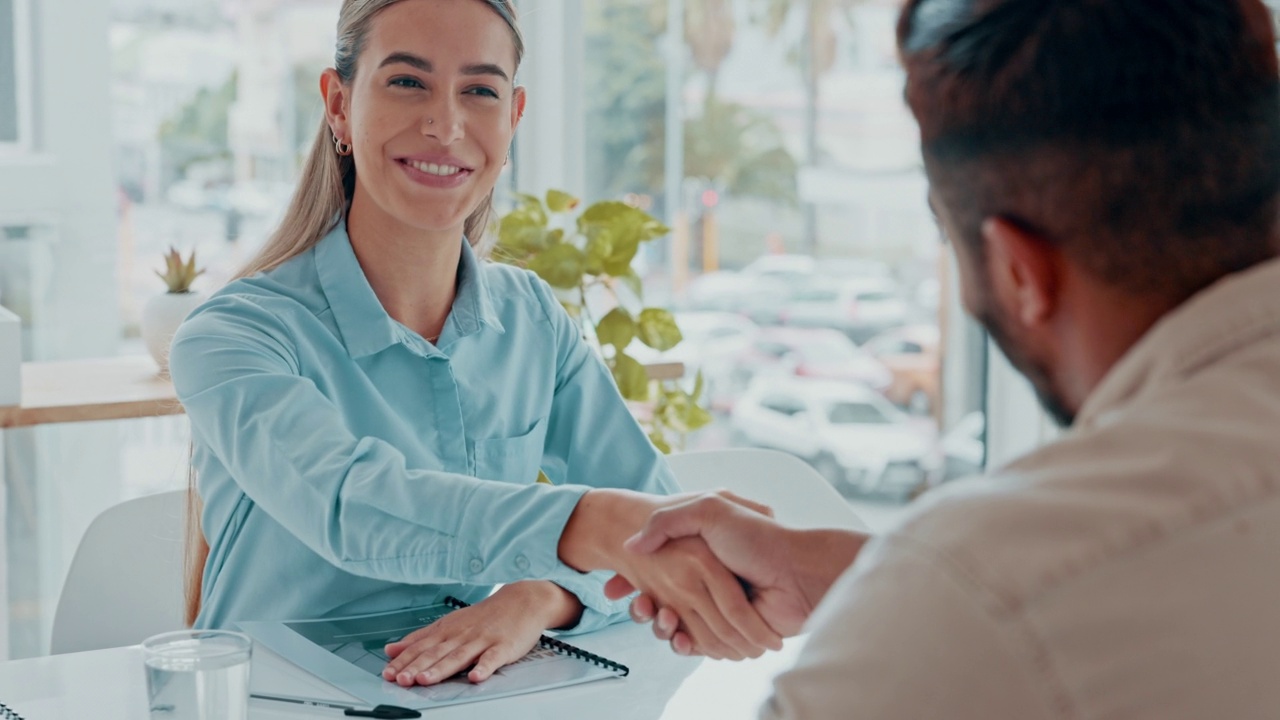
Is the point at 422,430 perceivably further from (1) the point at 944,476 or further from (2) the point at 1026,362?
(1) the point at 944,476

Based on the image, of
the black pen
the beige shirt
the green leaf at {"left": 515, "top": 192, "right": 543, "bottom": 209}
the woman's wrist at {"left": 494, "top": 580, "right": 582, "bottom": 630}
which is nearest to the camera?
the beige shirt

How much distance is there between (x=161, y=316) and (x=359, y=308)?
98 cm

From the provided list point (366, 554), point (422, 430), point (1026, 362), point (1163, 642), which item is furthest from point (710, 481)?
point (1163, 642)

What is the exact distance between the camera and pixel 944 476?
3.42 m

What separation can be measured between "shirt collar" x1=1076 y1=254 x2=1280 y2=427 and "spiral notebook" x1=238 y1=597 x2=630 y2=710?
704mm

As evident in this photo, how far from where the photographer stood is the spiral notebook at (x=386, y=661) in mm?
1247

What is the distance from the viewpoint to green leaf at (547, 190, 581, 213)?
8.29 ft

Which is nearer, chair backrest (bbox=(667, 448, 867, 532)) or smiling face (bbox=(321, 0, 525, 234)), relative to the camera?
smiling face (bbox=(321, 0, 525, 234))

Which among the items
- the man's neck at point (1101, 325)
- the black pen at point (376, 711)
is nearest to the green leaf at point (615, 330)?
the black pen at point (376, 711)

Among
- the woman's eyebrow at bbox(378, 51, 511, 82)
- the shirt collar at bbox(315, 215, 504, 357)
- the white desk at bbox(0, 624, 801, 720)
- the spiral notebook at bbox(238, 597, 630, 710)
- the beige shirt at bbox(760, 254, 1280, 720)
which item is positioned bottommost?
the white desk at bbox(0, 624, 801, 720)

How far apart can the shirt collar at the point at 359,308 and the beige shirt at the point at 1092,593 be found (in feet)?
3.45

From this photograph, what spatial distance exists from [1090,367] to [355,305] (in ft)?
3.42

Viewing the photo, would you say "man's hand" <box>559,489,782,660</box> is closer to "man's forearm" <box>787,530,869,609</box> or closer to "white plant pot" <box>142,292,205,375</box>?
"man's forearm" <box>787,530,869,609</box>

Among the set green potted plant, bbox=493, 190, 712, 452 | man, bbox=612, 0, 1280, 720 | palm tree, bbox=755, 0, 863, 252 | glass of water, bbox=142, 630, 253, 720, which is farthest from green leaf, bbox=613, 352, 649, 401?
man, bbox=612, 0, 1280, 720
